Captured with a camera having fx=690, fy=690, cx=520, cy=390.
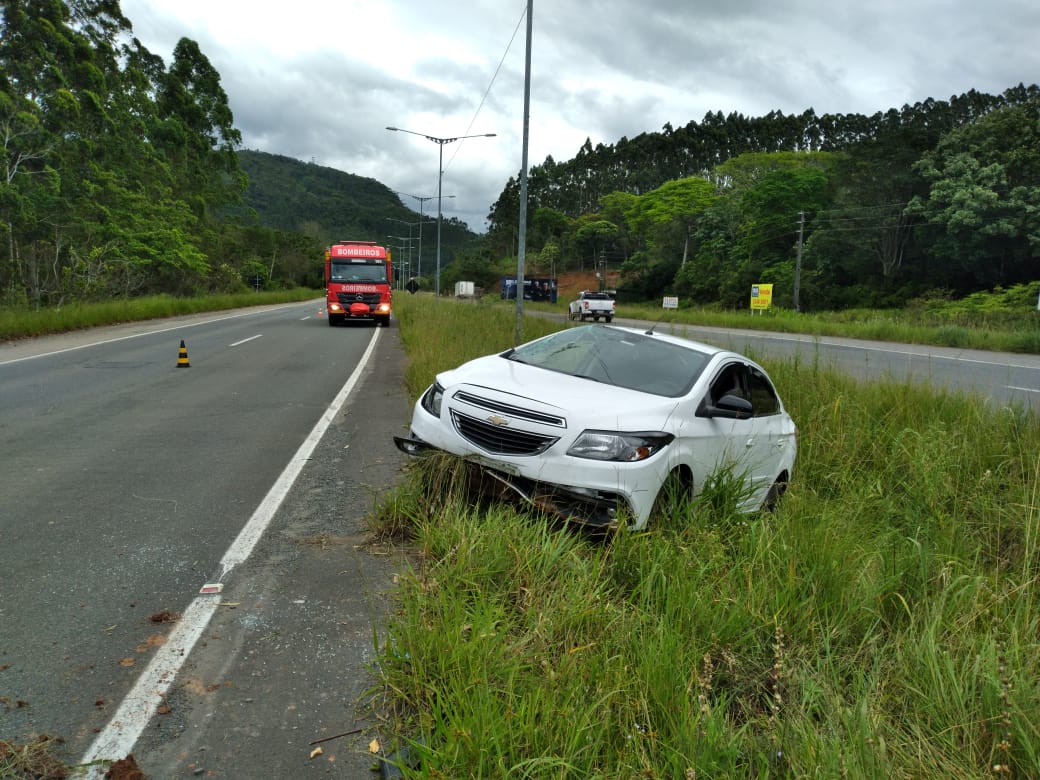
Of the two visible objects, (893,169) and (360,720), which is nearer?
(360,720)

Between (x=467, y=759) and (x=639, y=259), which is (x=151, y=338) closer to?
(x=467, y=759)

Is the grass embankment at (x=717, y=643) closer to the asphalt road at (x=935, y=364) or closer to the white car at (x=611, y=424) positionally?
the white car at (x=611, y=424)

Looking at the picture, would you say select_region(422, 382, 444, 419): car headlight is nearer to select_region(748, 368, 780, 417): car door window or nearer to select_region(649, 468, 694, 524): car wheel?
select_region(649, 468, 694, 524): car wheel

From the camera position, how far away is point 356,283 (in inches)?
1094

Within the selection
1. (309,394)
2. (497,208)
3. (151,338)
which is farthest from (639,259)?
(309,394)

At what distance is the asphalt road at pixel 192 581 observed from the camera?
267cm

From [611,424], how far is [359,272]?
2509 centimetres

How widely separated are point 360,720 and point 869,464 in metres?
5.64

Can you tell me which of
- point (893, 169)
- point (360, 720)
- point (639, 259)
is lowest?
point (360, 720)

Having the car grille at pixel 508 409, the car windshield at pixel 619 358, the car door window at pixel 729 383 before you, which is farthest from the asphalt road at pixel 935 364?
the car grille at pixel 508 409

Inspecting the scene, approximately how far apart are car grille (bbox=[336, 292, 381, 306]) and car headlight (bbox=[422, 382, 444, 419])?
911 inches

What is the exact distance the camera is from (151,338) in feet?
61.7

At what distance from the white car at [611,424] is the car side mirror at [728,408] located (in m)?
0.01

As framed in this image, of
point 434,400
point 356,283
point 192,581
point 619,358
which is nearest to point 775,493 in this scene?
point 619,358
